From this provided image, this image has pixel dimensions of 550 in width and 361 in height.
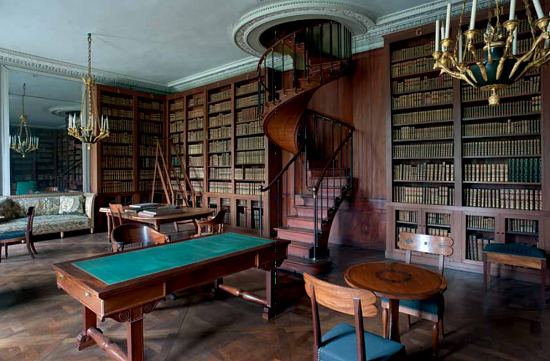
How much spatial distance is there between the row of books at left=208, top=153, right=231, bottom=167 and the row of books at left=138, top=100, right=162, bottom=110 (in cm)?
192

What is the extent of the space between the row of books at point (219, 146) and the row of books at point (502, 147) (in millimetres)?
4407

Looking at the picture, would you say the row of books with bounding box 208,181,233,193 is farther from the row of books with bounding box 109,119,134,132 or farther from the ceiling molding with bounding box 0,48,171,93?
the ceiling molding with bounding box 0,48,171,93

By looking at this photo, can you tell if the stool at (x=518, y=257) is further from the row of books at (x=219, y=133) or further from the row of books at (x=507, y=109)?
the row of books at (x=219, y=133)

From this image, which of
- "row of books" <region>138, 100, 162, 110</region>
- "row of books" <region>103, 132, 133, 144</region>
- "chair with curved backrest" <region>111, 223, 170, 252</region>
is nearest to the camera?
"chair with curved backrest" <region>111, 223, 170, 252</region>

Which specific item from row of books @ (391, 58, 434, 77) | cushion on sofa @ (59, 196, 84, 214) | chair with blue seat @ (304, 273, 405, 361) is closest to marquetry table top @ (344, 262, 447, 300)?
chair with blue seat @ (304, 273, 405, 361)

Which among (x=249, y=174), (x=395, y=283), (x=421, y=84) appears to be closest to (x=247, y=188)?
(x=249, y=174)

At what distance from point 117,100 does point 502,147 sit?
23.3ft

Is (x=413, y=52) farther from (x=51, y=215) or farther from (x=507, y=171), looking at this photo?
(x=51, y=215)

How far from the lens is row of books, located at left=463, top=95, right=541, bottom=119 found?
384 cm

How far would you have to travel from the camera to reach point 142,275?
1920 millimetres

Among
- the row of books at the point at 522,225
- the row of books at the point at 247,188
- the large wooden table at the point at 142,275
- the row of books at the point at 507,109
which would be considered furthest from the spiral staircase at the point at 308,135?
the row of books at the point at 522,225

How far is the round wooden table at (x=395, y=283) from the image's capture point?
6.04 feet

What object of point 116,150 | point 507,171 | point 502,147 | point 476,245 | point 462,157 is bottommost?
point 476,245

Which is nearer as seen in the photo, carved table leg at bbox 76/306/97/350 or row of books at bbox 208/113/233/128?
carved table leg at bbox 76/306/97/350
